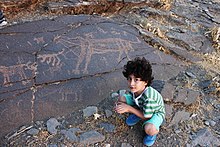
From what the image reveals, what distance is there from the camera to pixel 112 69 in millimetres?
3605

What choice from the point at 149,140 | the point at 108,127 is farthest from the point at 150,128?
the point at 108,127

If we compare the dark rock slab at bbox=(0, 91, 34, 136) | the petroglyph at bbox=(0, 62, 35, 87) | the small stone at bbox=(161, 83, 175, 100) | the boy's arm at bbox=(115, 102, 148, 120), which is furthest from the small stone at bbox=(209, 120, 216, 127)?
the petroglyph at bbox=(0, 62, 35, 87)

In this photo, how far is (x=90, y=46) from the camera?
375cm

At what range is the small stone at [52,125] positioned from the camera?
9.54 ft

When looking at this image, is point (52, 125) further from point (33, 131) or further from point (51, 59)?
point (51, 59)

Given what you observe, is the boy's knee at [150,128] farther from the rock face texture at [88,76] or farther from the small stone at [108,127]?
the small stone at [108,127]

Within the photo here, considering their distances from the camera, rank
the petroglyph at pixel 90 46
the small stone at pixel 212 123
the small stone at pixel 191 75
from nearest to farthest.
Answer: the small stone at pixel 212 123 → the petroglyph at pixel 90 46 → the small stone at pixel 191 75

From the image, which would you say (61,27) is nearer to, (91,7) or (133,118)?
(91,7)

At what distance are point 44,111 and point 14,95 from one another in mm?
319

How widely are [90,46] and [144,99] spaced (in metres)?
1.22

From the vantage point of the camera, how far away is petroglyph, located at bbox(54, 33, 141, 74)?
361 centimetres

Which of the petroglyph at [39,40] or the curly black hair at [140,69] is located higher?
the curly black hair at [140,69]

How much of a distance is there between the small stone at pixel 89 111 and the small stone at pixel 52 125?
0.29 meters

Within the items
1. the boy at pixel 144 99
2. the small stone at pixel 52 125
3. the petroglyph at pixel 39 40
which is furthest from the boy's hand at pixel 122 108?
the petroglyph at pixel 39 40
